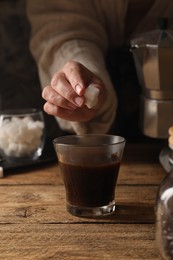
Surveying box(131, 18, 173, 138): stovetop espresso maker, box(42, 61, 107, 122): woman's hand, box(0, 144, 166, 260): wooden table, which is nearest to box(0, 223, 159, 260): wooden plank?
box(0, 144, 166, 260): wooden table

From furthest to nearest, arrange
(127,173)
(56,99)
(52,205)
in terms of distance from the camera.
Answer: (127,173)
(56,99)
(52,205)

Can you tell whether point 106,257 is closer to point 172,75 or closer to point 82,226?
point 82,226

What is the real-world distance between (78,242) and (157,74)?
54 centimetres

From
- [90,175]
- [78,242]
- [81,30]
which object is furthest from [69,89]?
[81,30]

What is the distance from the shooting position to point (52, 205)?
82 centimetres

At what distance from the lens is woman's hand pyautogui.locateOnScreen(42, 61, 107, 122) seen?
858mm

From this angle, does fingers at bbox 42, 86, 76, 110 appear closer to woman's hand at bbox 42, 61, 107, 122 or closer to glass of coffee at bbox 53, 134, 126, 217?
woman's hand at bbox 42, 61, 107, 122

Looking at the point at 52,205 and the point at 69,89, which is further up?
the point at 69,89

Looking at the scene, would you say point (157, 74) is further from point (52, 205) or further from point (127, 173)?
point (52, 205)

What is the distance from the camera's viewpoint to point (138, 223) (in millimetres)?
729

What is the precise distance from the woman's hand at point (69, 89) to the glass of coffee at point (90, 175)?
5.0 inches

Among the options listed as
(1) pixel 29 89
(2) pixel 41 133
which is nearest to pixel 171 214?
(2) pixel 41 133

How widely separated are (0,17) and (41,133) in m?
0.65

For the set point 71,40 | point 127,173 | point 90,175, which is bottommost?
point 127,173
